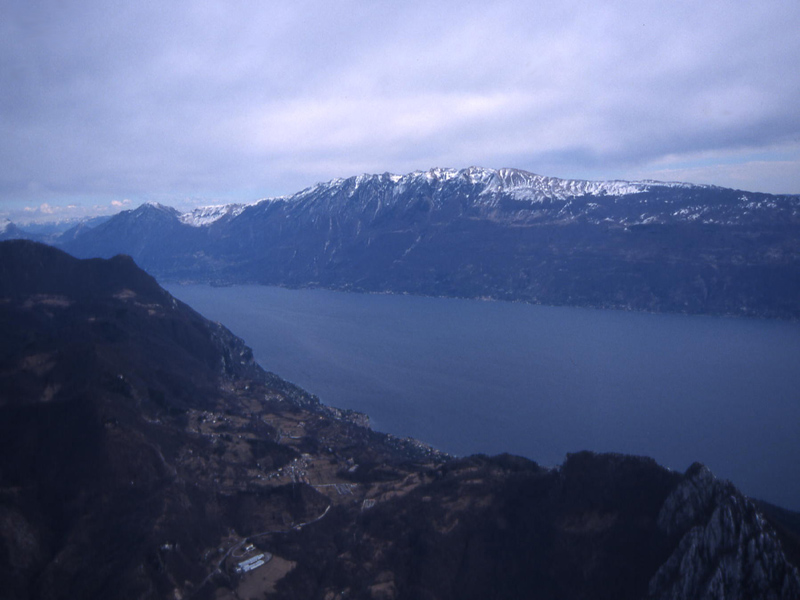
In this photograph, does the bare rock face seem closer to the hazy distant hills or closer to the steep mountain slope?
the steep mountain slope

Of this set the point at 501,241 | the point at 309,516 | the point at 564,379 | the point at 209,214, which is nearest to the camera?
the point at 309,516

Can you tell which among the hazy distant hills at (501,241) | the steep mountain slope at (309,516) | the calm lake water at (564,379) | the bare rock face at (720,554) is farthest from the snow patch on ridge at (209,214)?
the bare rock face at (720,554)

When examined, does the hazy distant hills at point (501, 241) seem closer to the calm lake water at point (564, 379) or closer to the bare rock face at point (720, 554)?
the calm lake water at point (564, 379)

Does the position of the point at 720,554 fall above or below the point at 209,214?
below

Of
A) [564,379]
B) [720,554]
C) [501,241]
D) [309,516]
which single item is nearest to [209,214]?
[501,241]

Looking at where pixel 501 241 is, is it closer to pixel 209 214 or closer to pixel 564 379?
pixel 564 379

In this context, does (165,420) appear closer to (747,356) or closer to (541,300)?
(747,356)

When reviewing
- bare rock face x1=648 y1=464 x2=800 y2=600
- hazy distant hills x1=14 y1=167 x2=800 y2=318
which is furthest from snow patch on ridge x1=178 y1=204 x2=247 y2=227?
bare rock face x1=648 y1=464 x2=800 y2=600
